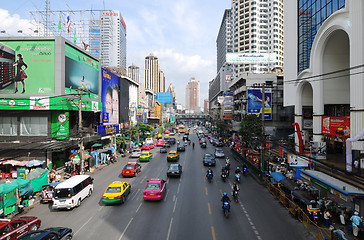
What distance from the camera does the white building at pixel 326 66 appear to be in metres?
18.0

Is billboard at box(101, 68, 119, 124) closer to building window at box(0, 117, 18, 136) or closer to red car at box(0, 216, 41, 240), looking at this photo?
building window at box(0, 117, 18, 136)

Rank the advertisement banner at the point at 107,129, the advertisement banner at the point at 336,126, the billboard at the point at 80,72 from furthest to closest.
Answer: the advertisement banner at the point at 107,129, the billboard at the point at 80,72, the advertisement banner at the point at 336,126

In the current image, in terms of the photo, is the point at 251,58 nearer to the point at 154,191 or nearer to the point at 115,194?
the point at 154,191

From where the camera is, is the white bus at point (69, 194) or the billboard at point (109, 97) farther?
the billboard at point (109, 97)

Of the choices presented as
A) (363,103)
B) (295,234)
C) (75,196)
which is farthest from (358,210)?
(75,196)

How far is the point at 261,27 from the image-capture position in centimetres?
10456

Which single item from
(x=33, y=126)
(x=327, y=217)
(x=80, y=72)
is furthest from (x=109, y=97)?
(x=327, y=217)

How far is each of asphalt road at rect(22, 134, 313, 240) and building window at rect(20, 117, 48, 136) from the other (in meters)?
13.0

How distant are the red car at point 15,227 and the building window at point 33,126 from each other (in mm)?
18617

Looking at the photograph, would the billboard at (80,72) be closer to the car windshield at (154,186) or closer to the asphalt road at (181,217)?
the car windshield at (154,186)

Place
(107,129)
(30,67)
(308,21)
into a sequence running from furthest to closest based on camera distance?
(107,129) → (308,21) → (30,67)

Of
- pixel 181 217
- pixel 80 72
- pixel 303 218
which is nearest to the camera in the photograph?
pixel 303 218

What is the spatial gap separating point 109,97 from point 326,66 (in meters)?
35.4

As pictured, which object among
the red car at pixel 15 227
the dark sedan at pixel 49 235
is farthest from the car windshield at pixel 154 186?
the red car at pixel 15 227
